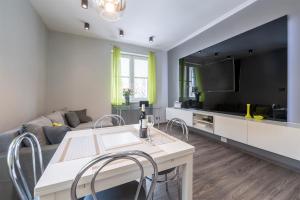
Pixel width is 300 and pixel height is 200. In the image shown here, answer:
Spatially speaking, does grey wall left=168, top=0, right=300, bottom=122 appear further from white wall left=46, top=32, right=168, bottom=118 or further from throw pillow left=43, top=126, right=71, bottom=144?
throw pillow left=43, top=126, right=71, bottom=144

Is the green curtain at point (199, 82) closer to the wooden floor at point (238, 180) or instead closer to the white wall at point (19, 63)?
the wooden floor at point (238, 180)

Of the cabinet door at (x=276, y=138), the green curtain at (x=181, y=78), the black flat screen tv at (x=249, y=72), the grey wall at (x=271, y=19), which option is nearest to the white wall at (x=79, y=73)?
the green curtain at (x=181, y=78)

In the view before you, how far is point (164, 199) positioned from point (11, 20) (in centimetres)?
305

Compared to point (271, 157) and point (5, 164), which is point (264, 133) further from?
point (5, 164)

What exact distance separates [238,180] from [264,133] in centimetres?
87

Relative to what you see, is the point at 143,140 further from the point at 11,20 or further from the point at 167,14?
the point at 167,14

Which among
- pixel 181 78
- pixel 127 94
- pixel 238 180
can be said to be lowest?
pixel 238 180

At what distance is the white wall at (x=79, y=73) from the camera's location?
3.65m

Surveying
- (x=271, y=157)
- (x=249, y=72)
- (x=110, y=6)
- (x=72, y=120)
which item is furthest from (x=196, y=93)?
(x=72, y=120)

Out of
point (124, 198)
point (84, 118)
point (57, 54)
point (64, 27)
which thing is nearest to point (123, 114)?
point (84, 118)

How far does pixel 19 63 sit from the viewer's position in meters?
2.12

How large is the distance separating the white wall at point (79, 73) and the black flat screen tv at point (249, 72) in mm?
2729

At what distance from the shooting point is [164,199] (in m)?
1.49

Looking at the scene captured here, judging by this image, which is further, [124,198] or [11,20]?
[11,20]
